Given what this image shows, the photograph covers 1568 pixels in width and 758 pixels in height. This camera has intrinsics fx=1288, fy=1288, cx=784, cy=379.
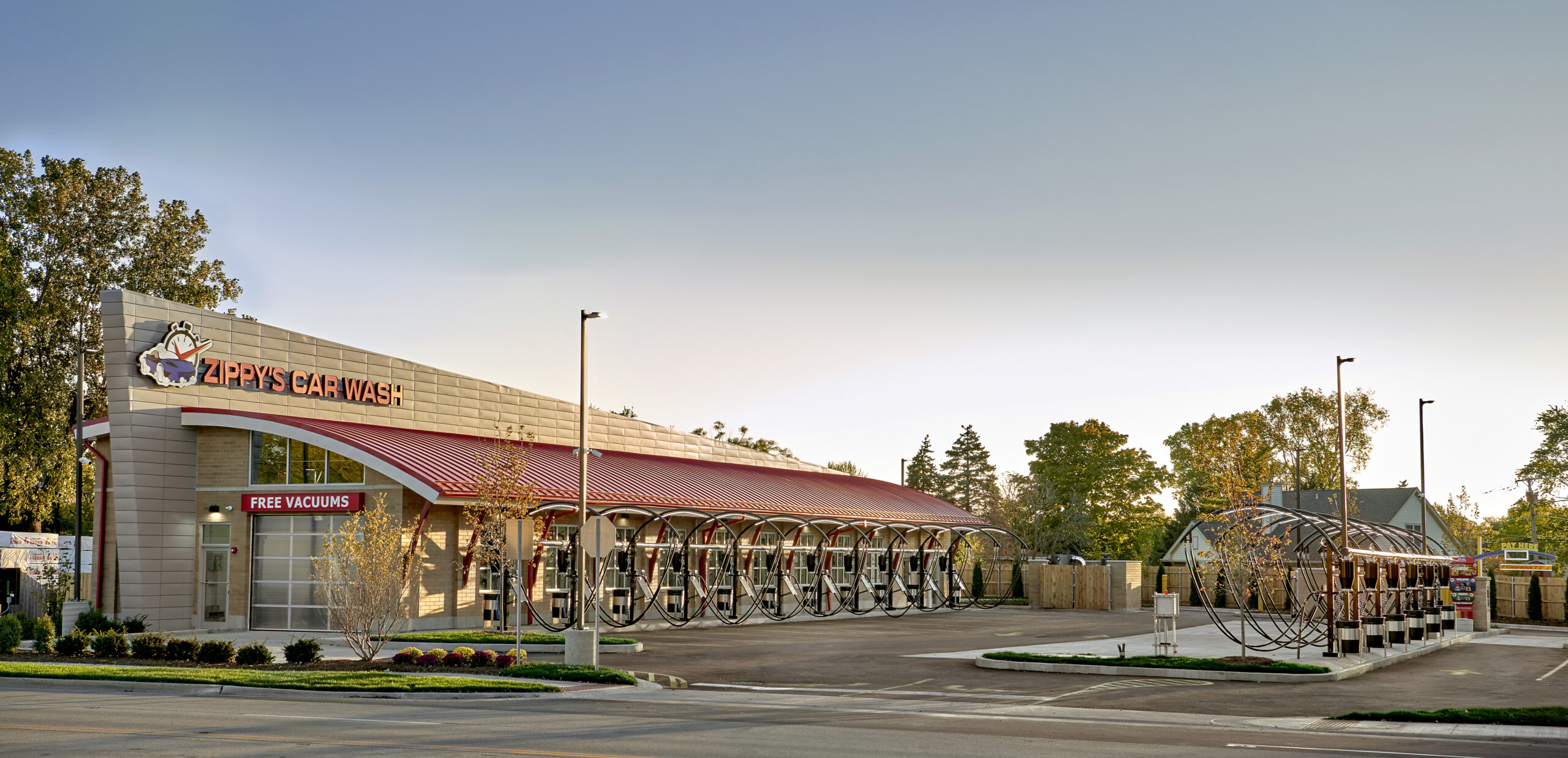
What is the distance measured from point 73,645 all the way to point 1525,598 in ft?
148

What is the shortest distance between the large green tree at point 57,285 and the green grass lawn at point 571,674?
→ 37412mm

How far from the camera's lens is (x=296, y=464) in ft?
108

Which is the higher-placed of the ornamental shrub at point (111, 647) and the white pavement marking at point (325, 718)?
the white pavement marking at point (325, 718)

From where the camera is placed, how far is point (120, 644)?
2469 centimetres

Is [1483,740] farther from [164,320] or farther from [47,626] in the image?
[164,320]

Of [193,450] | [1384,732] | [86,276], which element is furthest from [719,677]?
[86,276]

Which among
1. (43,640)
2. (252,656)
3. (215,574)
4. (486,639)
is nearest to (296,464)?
(215,574)

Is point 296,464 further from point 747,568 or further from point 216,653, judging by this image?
point 747,568

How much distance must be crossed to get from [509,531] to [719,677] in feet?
32.4

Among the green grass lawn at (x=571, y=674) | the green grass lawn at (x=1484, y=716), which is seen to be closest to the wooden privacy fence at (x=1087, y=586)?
the green grass lawn at (x=571, y=674)

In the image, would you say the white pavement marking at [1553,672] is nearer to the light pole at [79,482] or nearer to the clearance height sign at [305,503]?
the clearance height sign at [305,503]

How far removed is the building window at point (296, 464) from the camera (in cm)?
3234

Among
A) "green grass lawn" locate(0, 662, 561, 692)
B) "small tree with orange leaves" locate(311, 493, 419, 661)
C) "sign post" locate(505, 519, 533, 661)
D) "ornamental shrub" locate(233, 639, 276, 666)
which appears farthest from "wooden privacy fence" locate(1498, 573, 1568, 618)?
"ornamental shrub" locate(233, 639, 276, 666)

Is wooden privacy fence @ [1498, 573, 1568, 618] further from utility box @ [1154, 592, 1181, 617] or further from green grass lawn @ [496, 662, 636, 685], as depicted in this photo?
green grass lawn @ [496, 662, 636, 685]
